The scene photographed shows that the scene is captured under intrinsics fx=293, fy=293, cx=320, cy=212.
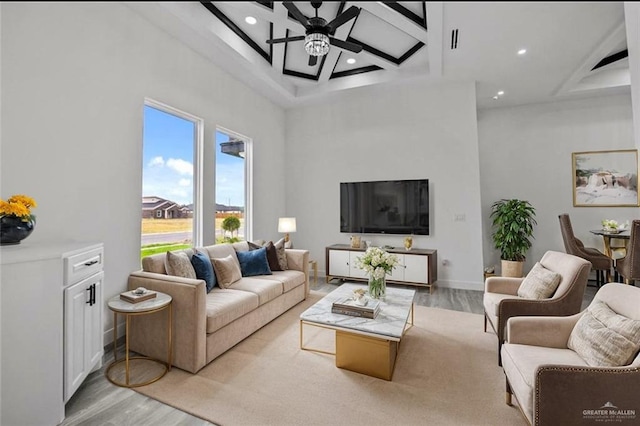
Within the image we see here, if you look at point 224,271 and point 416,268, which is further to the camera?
point 416,268

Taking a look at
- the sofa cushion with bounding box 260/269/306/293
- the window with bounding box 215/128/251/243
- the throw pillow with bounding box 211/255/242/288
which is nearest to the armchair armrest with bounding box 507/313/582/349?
the sofa cushion with bounding box 260/269/306/293

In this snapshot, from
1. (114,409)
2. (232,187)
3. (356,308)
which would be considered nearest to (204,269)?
(114,409)

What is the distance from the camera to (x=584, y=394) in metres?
1.31

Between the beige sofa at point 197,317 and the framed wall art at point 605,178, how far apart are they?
201 inches

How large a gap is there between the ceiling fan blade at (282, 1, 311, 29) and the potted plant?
15.5ft

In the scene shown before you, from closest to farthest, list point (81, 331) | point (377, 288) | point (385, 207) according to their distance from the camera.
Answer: point (81, 331)
point (377, 288)
point (385, 207)

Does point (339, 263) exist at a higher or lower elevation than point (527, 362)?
higher

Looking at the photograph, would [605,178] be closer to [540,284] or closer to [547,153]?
[547,153]

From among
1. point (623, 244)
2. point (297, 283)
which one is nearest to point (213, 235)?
point (297, 283)


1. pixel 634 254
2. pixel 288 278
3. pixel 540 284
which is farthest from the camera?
pixel 288 278

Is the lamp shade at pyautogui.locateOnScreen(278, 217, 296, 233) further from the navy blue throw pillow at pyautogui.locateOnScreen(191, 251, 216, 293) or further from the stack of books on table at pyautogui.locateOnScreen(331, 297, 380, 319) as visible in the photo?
the stack of books on table at pyautogui.locateOnScreen(331, 297, 380, 319)

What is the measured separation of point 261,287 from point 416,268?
2.33 metres

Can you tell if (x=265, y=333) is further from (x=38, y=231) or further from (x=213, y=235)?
(x=38, y=231)

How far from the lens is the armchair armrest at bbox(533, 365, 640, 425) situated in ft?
4.23
